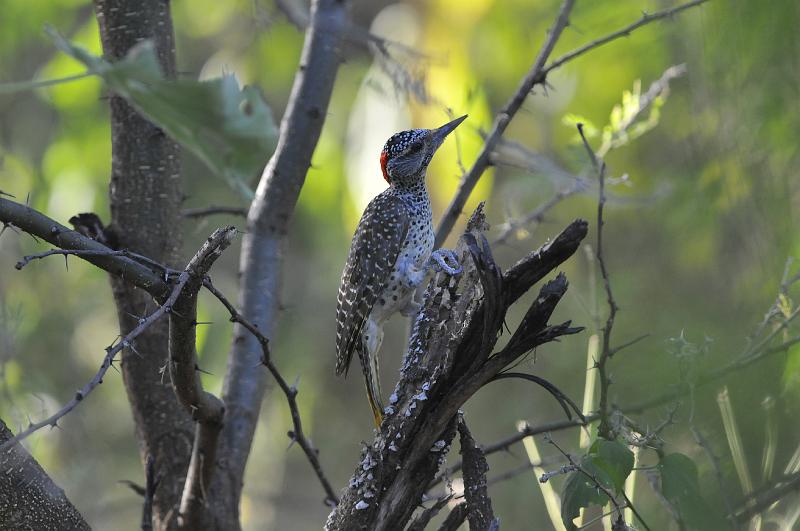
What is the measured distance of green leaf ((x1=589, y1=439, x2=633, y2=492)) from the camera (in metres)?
2.29

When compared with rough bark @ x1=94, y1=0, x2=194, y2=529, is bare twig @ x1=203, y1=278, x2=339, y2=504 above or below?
below

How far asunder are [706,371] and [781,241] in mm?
358

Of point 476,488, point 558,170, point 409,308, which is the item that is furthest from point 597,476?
point 409,308

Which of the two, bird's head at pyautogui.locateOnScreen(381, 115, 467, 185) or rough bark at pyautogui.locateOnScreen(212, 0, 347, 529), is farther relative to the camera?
bird's head at pyautogui.locateOnScreen(381, 115, 467, 185)

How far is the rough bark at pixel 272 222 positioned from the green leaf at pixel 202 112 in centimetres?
231

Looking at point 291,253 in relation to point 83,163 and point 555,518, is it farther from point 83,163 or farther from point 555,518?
point 555,518

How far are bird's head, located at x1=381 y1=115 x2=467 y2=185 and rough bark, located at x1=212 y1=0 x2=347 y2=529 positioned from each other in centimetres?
78

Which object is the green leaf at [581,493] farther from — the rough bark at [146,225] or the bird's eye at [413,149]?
the bird's eye at [413,149]

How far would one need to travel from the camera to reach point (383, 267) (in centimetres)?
437

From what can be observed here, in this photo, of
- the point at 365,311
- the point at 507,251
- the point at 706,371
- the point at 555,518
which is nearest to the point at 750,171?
the point at 706,371

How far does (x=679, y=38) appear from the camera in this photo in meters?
3.44

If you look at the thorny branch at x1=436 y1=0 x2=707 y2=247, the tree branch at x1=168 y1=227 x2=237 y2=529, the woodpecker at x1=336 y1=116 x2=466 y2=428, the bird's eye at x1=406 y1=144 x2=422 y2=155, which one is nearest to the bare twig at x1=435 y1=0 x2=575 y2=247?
the thorny branch at x1=436 y1=0 x2=707 y2=247

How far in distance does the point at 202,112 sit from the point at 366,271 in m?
Result: 3.06

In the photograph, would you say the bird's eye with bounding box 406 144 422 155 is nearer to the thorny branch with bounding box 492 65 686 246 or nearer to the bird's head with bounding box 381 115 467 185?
the bird's head with bounding box 381 115 467 185
